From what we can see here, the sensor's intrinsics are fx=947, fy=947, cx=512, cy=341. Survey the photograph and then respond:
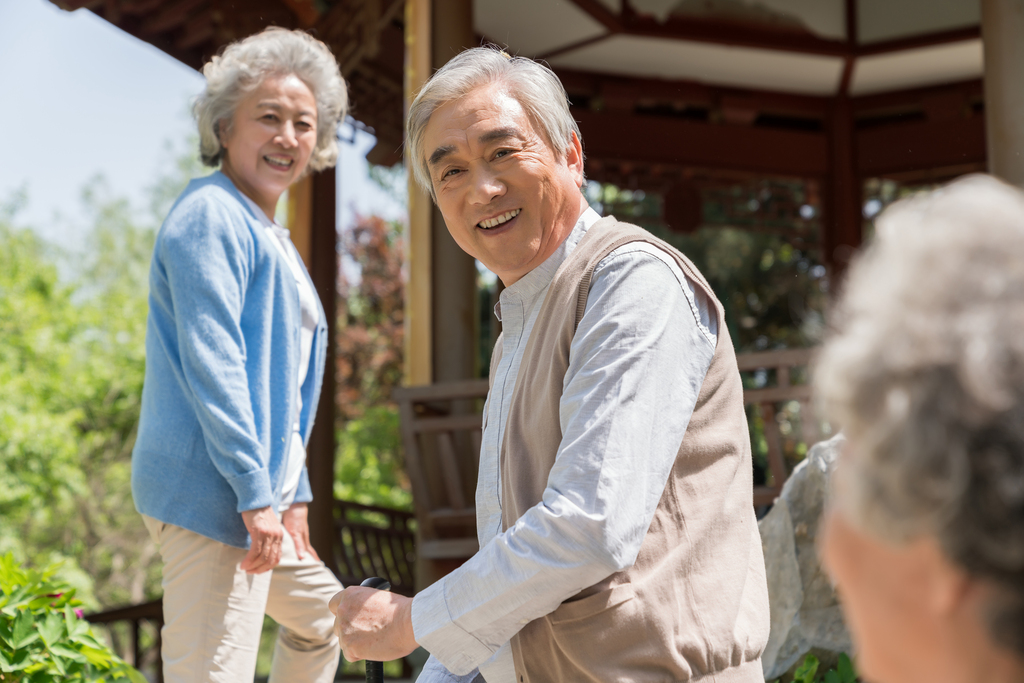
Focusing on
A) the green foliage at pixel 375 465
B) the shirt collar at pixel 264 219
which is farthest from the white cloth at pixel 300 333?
the green foliage at pixel 375 465

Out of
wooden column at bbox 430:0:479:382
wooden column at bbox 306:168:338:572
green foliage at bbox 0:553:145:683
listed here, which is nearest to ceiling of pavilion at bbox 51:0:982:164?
wooden column at bbox 306:168:338:572

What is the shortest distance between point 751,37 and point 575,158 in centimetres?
548

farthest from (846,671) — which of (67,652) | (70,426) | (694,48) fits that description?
(70,426)

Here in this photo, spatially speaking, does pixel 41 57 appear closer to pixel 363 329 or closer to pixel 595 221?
pixel 363 329

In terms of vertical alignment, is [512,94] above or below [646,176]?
below

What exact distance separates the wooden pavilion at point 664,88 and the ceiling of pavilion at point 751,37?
0.01 m

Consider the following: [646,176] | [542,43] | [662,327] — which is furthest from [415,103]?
[646,176]

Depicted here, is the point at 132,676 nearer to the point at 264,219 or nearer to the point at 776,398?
the point at 264,219

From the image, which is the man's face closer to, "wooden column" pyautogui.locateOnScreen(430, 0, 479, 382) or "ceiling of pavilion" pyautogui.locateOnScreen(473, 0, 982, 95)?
"wooden column" pyautogui.locateOnScreen(430, 0, 479, 382)

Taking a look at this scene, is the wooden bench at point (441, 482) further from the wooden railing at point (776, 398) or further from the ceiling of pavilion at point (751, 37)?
the ceiling of pavilion at point (751, 37)

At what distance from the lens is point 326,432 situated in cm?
511

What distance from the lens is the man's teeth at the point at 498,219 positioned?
166 cm

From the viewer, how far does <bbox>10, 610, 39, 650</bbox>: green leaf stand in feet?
7.02

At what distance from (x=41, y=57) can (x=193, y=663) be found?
19.9 m
